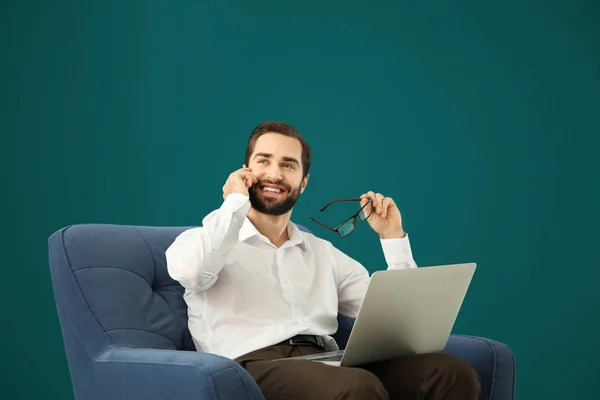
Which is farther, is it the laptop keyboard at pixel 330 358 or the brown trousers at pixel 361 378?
the laptop keyboard at pixel 330 358

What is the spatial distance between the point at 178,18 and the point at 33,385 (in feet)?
5.91

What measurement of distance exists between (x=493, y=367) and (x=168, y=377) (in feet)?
3.40

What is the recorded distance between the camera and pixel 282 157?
2512 mm

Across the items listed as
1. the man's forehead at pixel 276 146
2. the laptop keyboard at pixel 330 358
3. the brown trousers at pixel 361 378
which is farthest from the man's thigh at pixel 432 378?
the man's forehead at pixel 276 146

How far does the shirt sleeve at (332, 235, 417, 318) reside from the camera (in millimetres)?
2658

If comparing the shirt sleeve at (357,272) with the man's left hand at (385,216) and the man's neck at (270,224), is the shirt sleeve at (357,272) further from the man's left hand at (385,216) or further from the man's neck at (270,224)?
the man's neck at (270,224)

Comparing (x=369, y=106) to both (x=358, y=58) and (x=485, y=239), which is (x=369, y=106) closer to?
(x=358, y=58)

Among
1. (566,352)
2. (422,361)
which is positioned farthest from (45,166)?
(566,352)

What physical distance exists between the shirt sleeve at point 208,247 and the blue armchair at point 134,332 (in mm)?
196

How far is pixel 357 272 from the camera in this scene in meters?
2.69

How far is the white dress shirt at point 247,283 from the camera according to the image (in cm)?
216

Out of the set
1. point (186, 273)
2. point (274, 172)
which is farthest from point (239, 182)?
point (186, 273)

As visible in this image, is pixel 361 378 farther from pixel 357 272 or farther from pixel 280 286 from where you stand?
pixel 357 272

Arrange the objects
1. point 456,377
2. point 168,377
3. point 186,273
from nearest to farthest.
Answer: point 168,377 < point 456,377 < point 186,273
